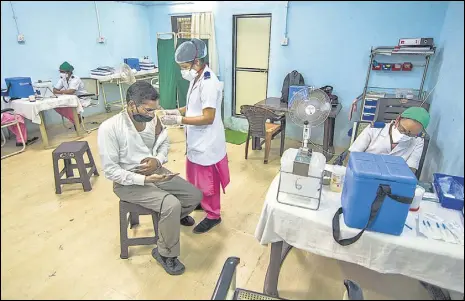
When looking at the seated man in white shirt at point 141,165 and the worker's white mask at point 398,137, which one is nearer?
the seated man in white shirt at point 141,165

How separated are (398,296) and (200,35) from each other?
165 inches

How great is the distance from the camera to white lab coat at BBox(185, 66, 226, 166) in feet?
5.98

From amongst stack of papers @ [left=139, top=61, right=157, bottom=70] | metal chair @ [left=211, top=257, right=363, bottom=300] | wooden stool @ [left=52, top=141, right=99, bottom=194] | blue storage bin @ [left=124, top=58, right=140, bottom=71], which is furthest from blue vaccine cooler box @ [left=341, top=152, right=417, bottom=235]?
stack of papers @ [left=139, top=61, right=157, bottom=70]

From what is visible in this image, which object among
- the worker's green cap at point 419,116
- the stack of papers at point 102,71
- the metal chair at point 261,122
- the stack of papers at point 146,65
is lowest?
the metal chair at point 261,122

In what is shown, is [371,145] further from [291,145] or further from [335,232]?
[291,145]

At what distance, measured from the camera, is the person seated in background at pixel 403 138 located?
5.61 ft

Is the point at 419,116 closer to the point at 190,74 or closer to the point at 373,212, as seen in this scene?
the point at 373,212

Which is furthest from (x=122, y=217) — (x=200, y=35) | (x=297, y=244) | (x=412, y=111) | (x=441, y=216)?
(x=200, y=35)

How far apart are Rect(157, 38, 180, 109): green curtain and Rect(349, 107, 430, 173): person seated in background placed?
3.05 metres

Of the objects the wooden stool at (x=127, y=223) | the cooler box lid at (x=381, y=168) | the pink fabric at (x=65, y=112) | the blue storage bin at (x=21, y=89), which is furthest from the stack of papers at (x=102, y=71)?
the cooler box lid at (x=381, y=168)

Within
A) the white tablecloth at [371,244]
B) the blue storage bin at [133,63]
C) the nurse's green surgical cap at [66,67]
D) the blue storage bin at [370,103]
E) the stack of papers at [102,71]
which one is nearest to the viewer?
the white tablecloth at [371,244]

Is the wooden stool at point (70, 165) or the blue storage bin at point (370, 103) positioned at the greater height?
the blue storage bin at point (370, 103)

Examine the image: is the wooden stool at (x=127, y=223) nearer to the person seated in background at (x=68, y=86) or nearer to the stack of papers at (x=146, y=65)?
the person seated in background at (x=68, y=86)

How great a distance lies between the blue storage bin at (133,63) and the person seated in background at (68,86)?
2.92 ft
